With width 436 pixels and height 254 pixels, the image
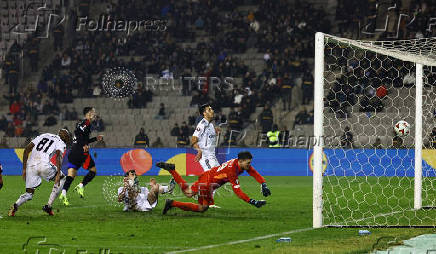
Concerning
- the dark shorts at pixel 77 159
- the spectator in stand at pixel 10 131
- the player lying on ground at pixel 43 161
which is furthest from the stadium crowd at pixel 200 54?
the player lying on ground at pixel 43 161

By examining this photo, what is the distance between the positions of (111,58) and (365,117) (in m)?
12.7

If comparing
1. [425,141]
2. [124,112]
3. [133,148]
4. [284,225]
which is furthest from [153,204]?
[124,112]

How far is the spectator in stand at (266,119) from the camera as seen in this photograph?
28.1 meters

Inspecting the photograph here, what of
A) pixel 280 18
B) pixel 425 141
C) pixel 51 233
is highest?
pixel 280 18

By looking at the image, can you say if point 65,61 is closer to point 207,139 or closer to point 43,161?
point 207,139

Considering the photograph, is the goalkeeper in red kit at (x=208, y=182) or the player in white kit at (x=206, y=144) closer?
the goalkeeper in red kit at (x=208, y=182)

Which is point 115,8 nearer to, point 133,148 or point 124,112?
point 124,112

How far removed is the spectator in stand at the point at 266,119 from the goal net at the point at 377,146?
2.27 m

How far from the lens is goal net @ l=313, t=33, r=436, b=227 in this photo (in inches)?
473

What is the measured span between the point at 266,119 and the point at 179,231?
57.7 ft

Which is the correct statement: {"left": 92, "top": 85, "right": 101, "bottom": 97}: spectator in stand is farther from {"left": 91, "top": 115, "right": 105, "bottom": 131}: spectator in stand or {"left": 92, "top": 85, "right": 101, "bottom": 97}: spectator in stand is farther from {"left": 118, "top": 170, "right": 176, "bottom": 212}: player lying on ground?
{"left": 118, "top": 170, "right": 176, "bottom": 212}: player lying on ground

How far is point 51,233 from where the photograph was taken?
35.4 ft

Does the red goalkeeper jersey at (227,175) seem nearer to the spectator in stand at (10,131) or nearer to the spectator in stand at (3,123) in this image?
the spectator in stand at (10,131)

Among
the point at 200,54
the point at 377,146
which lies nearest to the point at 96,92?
the point at 200,54
